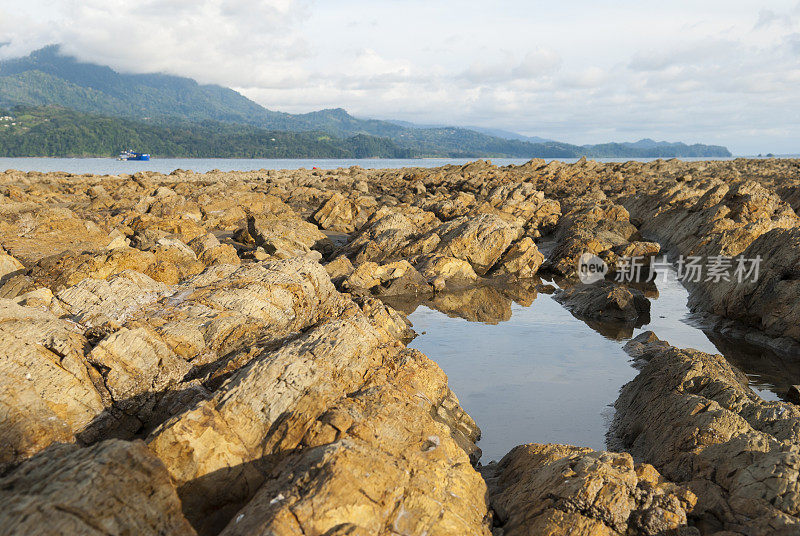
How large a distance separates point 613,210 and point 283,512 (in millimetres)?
25395

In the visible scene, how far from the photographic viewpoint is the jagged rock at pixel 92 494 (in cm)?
384

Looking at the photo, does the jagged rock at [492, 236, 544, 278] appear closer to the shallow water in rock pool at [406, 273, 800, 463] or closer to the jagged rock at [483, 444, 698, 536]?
the shallow water in rock pool at [406, 273, 800, 463]

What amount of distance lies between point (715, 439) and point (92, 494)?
6.61 m

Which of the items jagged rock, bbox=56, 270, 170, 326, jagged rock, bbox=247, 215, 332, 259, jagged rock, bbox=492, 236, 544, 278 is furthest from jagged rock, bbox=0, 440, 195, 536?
jagged rock, bbox=492, 236, 544, 278

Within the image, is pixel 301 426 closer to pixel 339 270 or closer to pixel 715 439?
pixel 715 439

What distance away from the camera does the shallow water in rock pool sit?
383 inches

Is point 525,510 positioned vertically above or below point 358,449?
below

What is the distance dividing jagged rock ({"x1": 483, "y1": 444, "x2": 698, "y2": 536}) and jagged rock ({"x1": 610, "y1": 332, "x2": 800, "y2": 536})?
1.35ft

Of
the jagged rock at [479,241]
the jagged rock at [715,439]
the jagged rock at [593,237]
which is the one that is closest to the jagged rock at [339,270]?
the jagged rock at [479,241]

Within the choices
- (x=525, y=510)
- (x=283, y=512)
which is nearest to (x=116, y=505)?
(x=283, y=512)

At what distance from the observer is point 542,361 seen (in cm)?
1295

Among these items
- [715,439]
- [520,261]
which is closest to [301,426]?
[715,439]

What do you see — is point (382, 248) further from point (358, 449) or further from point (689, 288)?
point (358, 449)

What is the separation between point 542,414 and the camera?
1009 centimetres
